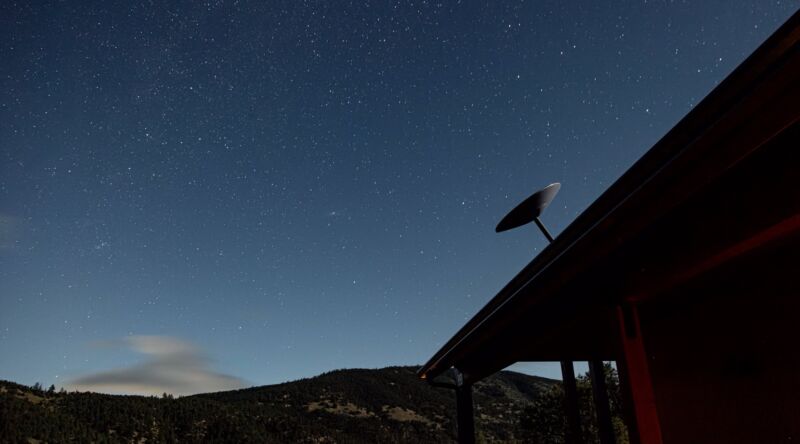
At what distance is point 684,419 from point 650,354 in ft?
1.60

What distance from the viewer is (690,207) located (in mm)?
2047

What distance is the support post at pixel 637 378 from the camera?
263 centimetres

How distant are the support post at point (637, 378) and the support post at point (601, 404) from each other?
372cm

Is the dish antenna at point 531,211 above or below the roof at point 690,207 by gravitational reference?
above

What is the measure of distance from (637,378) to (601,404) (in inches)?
179

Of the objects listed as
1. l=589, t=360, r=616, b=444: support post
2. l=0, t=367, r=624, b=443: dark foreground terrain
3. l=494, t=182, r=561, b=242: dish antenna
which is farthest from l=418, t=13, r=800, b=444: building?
l=0, t=367, r=624, b=443: dark foreground terrain

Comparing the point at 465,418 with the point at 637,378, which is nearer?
the point at 637,378

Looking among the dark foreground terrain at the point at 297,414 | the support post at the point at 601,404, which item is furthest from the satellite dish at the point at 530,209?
the dark foreground terrain at the point at 297,414

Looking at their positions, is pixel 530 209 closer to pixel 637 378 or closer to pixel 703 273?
pixel 703 273

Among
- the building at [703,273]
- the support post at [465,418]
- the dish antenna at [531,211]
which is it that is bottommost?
the support post at [465,418]

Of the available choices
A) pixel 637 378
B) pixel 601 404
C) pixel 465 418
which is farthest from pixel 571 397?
pixel 637 378

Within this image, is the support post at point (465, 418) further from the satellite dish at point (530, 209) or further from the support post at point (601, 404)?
the satellite dish at point (530, 209)

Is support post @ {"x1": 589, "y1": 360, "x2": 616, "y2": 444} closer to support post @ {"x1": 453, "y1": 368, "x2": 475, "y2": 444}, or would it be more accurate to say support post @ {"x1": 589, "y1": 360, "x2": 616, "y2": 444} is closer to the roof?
support post @ {"x1": 453, "y1": 368, "x2": 475, "y2": 444}

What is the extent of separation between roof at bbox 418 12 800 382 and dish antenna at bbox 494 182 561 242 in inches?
66.1
